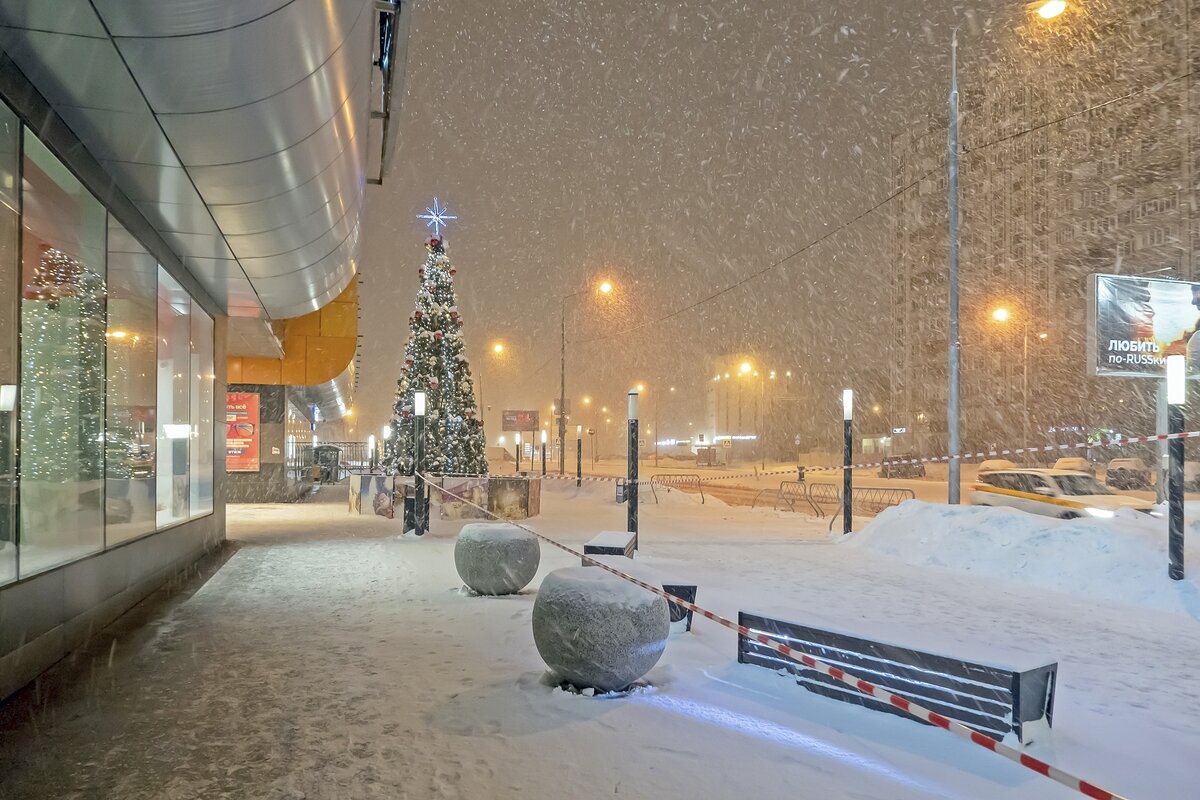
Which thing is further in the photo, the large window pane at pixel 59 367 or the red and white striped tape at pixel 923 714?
the large window pane at pixel 59 367

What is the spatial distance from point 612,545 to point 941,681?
4.04 meters

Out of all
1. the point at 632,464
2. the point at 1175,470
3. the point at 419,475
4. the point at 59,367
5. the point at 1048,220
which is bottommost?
the point at 419,475

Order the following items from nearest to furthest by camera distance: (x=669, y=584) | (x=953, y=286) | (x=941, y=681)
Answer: (x=941, y=681) < (x=669, y=584) < (x=953, y=286)

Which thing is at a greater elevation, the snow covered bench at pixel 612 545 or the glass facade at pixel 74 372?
the glass facade at pixel 74 372

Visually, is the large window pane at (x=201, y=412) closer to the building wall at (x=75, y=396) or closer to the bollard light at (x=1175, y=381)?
the building wall at (x=75, y=396)

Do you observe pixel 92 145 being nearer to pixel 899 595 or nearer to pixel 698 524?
pixel 899 595

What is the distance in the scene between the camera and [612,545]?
27.4 feet

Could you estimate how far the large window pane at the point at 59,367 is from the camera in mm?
6344

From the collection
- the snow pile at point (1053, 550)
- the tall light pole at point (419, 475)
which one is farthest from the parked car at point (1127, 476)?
the tall light pole at point (419, 475)

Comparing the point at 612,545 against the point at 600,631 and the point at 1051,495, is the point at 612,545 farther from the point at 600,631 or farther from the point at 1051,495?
the point at 1051,495

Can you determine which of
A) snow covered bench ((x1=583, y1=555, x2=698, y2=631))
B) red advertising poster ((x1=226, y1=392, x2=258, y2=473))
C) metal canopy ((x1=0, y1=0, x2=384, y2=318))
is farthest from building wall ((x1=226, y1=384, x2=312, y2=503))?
snow covered bench ((x1=583, y1=555, x2=698, y2=631))

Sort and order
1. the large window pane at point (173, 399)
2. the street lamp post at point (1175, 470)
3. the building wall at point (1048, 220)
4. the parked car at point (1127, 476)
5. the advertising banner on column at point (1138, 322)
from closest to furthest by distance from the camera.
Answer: the street lamp post at point (1175, 470) → the large window pane at point (173, 399) → the advertising banner on column at point (1138, 322) → the parked car at point (1127, 476) → the building wall at point (1048, 220)

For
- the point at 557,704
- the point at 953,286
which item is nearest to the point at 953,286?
the point at 953,286

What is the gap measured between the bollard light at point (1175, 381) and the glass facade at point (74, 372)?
1101 centimetres
